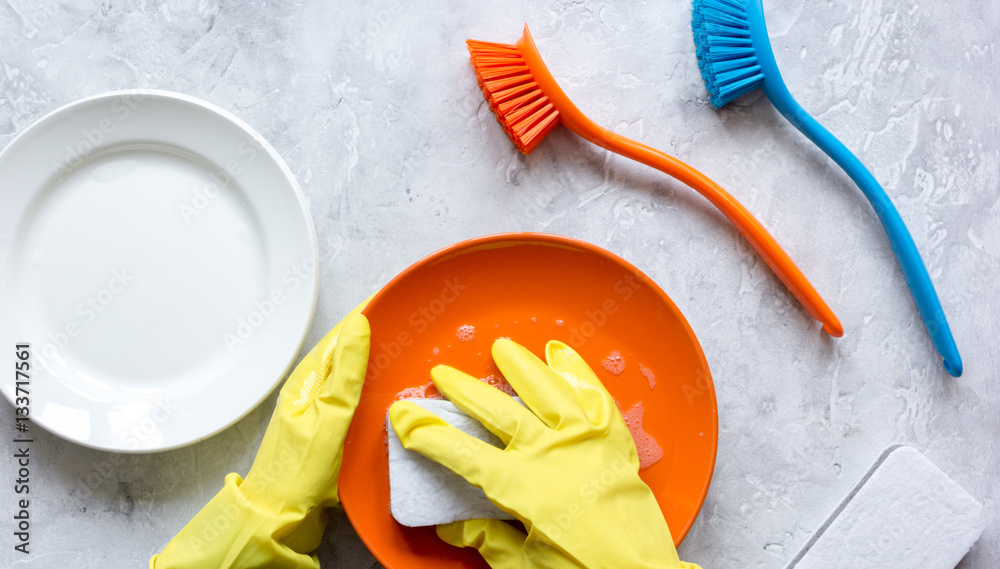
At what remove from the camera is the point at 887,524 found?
2.34ft

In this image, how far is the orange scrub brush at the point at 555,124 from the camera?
2.19 ft

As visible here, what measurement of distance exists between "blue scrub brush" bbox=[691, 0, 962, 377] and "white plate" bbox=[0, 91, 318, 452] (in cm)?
51

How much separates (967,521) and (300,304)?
81 centimetres

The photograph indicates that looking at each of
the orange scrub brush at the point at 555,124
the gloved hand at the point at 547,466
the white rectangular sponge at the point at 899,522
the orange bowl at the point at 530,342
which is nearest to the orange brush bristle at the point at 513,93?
the orange scrub brush at the point at 555,124

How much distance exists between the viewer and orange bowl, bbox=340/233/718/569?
61cm

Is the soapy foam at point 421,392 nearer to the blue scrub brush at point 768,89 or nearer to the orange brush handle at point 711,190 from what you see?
the orange brush handle at point 711,190

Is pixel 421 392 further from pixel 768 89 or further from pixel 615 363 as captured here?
pixel 768 89

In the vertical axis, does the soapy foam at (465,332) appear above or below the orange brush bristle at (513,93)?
Result: below

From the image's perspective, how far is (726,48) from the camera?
0.68 m

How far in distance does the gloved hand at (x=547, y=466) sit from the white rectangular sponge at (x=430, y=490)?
0.05ft

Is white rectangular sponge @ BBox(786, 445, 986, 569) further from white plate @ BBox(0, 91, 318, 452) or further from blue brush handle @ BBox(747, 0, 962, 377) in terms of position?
white plate @ BBox(0, 91, 318, 452)

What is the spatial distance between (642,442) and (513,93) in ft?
1.31

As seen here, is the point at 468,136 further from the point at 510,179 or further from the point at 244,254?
the point at 244,254

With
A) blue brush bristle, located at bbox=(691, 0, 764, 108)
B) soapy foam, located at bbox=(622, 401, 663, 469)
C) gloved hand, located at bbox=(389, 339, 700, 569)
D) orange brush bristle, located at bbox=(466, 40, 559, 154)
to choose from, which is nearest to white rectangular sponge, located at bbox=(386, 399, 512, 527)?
gloved hand, located at bbox=(389, 339, 700, 569)
